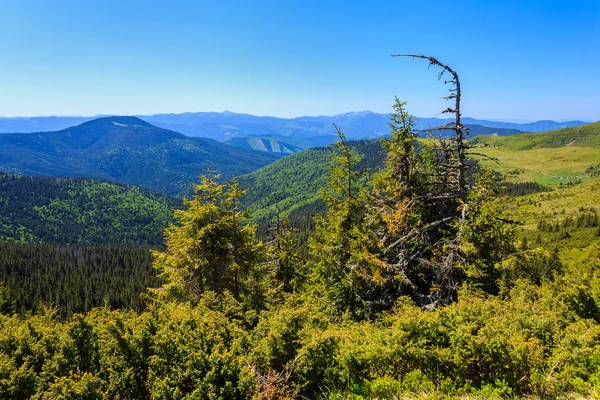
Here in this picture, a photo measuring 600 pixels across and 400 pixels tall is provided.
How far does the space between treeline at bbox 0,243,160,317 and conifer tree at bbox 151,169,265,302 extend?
107m

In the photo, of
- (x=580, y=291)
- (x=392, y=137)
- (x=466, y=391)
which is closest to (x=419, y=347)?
(x=466, y=391)

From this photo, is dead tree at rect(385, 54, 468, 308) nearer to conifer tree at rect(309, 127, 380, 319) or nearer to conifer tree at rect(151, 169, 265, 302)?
conifer tree at rect(309, 127, 380, 319)

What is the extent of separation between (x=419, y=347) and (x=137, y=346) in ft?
27.7

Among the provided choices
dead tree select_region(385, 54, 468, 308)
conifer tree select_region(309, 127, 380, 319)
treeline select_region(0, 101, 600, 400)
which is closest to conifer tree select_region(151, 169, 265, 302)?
treeline select_region(0, 101, 600, 400)

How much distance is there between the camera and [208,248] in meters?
19.3

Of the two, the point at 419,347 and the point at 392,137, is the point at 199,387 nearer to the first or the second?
the point at 419,347

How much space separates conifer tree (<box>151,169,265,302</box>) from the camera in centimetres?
1852

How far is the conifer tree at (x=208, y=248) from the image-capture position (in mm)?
A: 18516

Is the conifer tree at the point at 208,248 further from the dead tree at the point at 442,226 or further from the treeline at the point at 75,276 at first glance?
the treeline at the point at 75,276

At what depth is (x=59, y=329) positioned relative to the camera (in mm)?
11945

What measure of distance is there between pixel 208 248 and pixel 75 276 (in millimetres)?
147546

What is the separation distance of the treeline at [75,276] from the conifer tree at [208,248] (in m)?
107

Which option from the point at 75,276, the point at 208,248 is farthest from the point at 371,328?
the point at 75,276

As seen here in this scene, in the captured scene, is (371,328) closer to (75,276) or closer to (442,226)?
(442,226)
